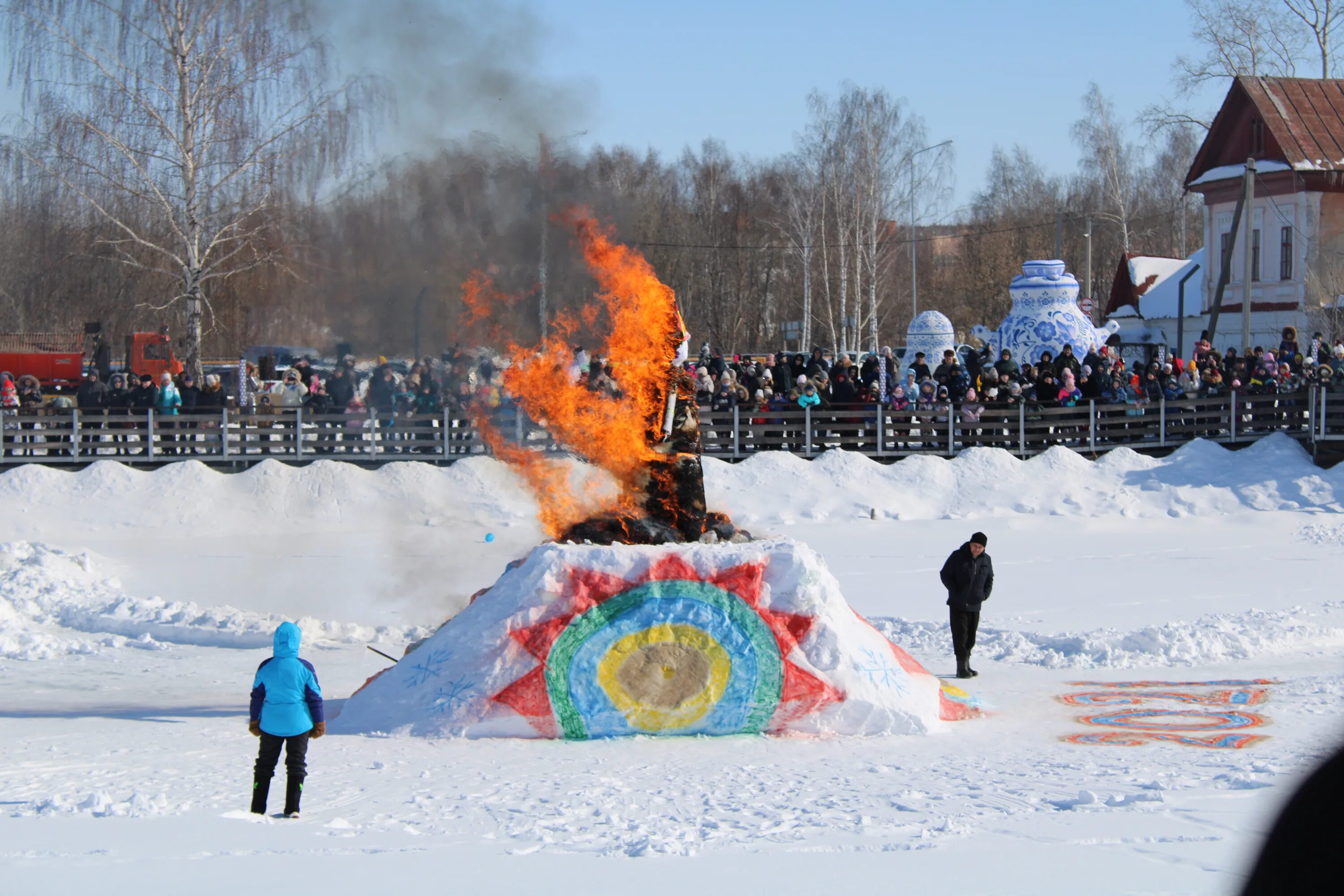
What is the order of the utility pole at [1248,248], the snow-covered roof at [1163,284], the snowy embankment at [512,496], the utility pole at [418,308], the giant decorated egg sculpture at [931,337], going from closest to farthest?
the utility pole at [418,308] < the snowy embankment at [512,496] < the giant decorated egg sculpture at [931,337] < the utility pole at [1248,248] < the snow-covered roof at [1163,284]

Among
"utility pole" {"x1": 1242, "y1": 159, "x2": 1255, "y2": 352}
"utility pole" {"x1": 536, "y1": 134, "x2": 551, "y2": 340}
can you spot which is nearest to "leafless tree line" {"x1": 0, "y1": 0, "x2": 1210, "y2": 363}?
"utility pole" {"x1": 536, "y1": 134, "x2": 551, "y2": 340}

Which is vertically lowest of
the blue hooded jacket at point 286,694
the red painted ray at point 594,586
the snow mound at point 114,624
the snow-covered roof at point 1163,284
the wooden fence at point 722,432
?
the snow mound at point 114,624

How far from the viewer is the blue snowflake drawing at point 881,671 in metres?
10.4

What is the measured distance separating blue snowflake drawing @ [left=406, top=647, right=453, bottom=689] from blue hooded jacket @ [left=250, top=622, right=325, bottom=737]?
235cm

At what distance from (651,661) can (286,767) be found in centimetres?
316

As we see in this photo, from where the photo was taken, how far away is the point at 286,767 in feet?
26.0

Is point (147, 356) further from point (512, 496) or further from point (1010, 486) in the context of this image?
point (1010, 486)

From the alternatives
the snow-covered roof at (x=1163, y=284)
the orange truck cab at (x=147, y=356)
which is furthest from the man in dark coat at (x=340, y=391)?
the snow-covered roof at (x=1163, y=284)

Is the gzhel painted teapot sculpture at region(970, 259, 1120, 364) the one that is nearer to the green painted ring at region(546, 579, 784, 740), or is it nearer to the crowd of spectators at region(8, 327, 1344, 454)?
the crowd of spectators at region(8, 327, 1344, 454)

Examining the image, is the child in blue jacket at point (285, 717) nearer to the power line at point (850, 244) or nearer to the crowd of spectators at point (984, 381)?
the power line at point (850, 244)

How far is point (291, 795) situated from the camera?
7688 millimetres

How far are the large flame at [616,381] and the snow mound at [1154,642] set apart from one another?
15.2 ft

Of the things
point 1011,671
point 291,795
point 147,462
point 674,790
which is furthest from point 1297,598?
point 147,462

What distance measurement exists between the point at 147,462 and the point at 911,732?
652 inches
